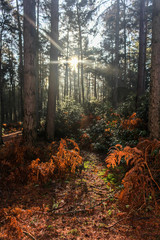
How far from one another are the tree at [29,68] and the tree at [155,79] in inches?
161

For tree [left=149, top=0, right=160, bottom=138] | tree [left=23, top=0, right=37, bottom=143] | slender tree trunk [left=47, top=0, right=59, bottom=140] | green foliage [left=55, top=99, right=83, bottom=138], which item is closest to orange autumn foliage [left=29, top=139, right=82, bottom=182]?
tree [left=23, top=0, right=37, bottom=143]

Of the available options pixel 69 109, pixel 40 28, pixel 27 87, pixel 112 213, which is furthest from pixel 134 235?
pixel 40 28

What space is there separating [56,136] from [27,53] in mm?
5149

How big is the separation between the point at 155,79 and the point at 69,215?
15.3ft

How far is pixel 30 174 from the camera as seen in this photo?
3990 mm

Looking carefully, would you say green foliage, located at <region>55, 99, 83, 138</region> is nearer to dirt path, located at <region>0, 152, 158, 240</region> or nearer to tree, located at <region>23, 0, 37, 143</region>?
tree, located at <region>23, 0, 37, 143</region>

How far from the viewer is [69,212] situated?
2.84 m

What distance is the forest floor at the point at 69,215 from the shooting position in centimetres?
230

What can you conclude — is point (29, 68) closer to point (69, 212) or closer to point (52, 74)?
point (52, 74)

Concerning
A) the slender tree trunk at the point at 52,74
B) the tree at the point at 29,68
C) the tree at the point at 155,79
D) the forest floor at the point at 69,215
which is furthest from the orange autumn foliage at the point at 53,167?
the slender tree trunk at the point at 52,74

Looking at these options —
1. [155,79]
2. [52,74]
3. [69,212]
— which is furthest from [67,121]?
[69,212]

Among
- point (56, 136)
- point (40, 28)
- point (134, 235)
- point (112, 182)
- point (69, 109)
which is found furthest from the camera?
point (40, 28)

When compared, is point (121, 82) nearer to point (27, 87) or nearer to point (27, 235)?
point (27, 87)

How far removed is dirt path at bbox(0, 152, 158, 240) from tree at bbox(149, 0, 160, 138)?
2.65m
